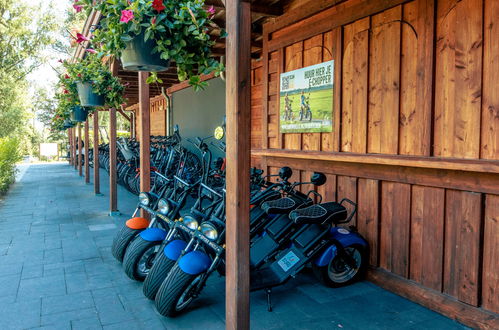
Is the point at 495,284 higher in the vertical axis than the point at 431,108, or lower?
lower

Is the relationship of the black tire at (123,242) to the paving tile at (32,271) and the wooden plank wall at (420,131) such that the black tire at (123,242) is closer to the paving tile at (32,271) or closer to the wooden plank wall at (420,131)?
the paving tile at (32,271)

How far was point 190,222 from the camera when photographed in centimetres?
295

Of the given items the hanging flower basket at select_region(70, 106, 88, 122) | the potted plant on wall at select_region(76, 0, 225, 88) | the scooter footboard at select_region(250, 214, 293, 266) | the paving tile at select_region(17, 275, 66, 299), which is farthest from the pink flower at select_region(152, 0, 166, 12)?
the hanging flower basket at select_region(70, 106, 88, 122)

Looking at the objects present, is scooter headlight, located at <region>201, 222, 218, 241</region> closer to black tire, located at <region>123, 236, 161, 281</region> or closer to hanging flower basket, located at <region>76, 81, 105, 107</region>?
black tire, located at <region>123, 236, 161, 281</region>

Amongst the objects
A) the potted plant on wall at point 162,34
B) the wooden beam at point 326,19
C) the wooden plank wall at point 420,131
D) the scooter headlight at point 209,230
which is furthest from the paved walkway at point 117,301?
the wooden beam at point 326,19

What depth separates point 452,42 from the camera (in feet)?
8.68

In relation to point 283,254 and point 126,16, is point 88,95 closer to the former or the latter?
point 126,16

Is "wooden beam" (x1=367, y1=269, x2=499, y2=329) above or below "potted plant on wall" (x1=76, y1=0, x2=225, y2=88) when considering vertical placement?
below

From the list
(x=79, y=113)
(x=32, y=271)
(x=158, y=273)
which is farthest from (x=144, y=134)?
(x=79, y=113)

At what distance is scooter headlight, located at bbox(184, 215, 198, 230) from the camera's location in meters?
2.91

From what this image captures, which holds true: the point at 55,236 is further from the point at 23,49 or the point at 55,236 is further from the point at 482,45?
the point at 23,49

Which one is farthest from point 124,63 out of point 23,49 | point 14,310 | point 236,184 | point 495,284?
point 23,49

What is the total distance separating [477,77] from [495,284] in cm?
128

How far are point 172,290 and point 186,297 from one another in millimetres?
208
